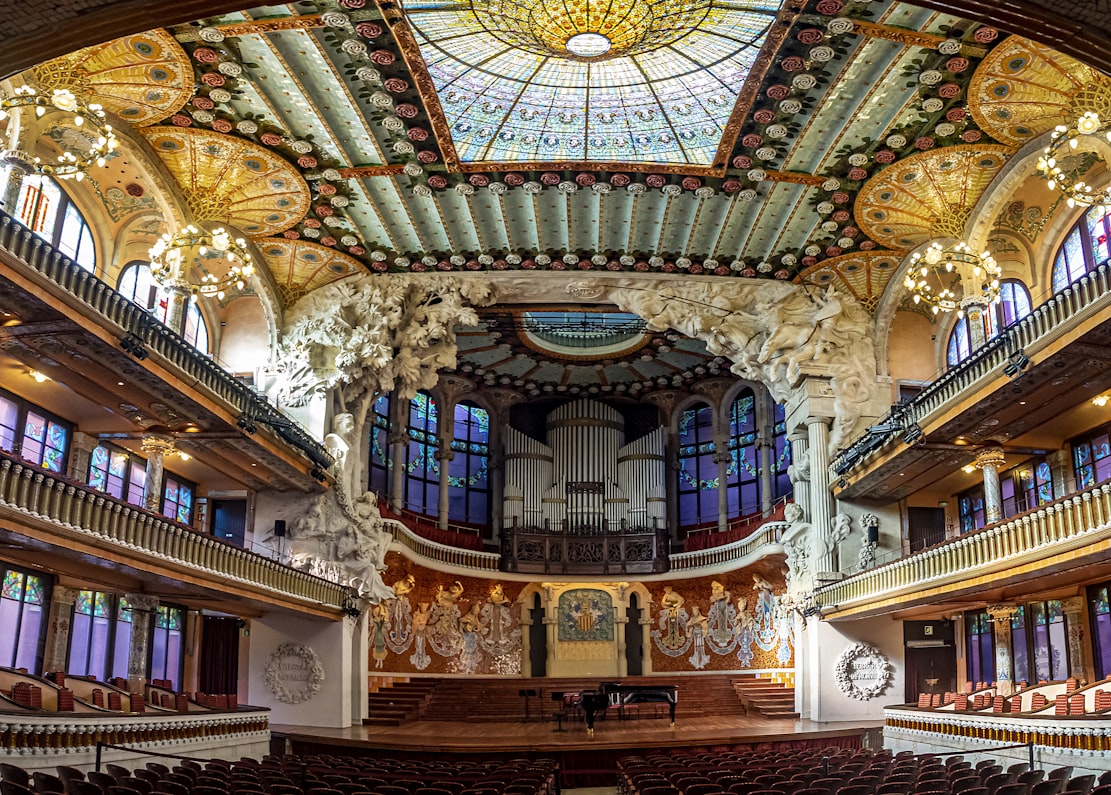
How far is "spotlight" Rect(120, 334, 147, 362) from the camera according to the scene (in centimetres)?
1678

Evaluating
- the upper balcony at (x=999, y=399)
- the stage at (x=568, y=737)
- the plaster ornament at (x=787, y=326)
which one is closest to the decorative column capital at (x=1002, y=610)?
the upper balcony at (x=999, y=399)

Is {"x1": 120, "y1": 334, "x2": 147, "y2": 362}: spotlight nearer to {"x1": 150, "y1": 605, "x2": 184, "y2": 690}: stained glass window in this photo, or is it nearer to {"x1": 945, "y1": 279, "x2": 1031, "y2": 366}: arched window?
{"x1": 150, "y1": 605, "x2": 184, "y2": 690}: stained glass window

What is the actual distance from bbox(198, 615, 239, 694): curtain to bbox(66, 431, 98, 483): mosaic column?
6.77 m

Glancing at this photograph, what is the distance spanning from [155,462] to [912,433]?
1579cm

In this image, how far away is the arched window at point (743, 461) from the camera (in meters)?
34.4

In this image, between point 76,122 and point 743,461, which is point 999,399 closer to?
point 76,122

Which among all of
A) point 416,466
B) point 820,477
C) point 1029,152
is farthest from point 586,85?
point 416,466

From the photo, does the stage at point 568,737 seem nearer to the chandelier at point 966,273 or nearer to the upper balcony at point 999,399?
the upper balcony at point 999,399

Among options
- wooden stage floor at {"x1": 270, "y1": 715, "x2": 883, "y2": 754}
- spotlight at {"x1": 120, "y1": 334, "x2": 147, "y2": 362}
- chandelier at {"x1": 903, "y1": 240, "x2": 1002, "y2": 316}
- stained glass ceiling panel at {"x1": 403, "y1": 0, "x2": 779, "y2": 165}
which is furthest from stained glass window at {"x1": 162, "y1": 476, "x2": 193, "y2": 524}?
chandelier at {"x1": 903, "y1": 240, "x2": 1002, "y2": 316}

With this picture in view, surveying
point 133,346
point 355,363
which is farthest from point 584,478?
point 133,346

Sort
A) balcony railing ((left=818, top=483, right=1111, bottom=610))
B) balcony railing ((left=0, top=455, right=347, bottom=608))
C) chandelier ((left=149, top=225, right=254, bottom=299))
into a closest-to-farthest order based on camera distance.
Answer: balcony railing ((left=0, top=455, right=347, bottom=608)) → balcony railing ((left=818, top=483, right=1111, bottom=610)) → chandelier ((left=149, top=225, right=254, bottom=299))

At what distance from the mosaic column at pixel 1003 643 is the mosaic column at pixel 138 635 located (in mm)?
17794

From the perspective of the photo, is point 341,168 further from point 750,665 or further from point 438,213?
point 750,665

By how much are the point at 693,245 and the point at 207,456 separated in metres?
12.9
